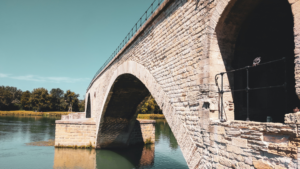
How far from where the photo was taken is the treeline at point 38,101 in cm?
5988

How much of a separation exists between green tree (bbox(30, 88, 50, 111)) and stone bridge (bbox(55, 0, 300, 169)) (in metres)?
58.4

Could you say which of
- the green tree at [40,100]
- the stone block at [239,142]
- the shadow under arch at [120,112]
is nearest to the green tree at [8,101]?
the green tree at [40,100]

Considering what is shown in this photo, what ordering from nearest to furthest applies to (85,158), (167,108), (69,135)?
(167,108) < (85,158) < (69,135)

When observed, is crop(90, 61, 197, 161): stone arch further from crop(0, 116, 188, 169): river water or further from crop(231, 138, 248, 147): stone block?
crop(0, 116, 188, 169): river water

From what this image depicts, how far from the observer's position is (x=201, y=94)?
5148mm

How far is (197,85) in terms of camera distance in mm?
5332

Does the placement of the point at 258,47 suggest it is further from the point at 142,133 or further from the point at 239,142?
the point at 142,133

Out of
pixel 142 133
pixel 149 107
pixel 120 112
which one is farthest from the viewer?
pixel 149 107

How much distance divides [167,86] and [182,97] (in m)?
0.93

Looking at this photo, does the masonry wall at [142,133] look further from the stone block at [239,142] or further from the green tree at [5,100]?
the green tree at [5,100]

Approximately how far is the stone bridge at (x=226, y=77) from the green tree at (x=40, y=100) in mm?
58432

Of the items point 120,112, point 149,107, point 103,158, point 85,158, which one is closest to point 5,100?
point 149,107

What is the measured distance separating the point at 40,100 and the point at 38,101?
576mm

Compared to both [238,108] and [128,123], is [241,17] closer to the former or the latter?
[238,108]
